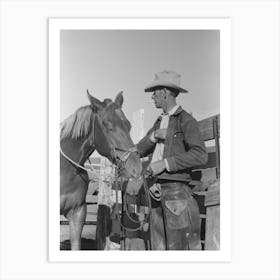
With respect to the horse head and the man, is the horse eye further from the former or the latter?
the man

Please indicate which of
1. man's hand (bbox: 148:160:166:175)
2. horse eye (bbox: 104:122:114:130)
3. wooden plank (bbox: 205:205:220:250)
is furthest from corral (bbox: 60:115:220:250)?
horse eye (bbox: 104:122:114:130)

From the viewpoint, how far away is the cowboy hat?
220cm

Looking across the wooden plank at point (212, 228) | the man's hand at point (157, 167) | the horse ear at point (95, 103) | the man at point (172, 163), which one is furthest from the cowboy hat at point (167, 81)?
the wooden plank at point (212, 228)

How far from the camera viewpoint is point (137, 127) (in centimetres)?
220

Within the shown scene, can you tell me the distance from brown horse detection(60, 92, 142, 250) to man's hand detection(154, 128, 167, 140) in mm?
117

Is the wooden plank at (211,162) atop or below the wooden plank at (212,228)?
atop

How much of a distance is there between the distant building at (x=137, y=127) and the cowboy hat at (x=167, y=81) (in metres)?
0.12

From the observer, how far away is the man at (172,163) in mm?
2176

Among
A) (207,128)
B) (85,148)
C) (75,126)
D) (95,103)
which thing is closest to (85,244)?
(85,148)

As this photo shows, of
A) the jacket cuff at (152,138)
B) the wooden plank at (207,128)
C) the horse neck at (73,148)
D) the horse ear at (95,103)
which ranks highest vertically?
the horse ear at (95,103)

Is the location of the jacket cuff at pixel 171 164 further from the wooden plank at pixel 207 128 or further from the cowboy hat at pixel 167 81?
the cowboy hat at pixel 167 81
